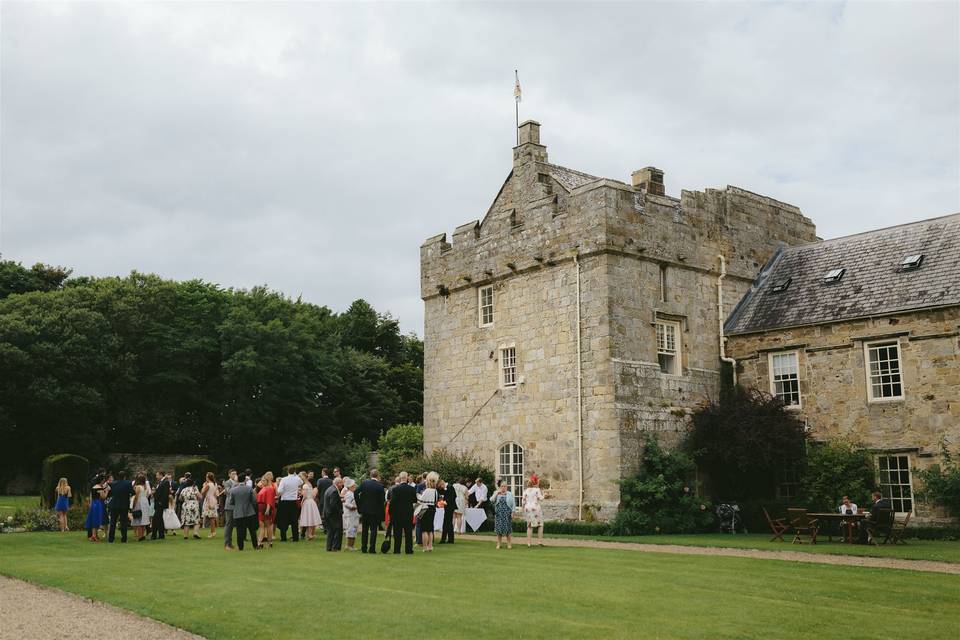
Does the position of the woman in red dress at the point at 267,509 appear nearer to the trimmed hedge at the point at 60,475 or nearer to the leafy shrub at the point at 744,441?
the trimmed hedge at the point at 60,475

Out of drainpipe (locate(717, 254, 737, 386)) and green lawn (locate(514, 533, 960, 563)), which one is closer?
green lawn (locate(514, 533, 960, 563))

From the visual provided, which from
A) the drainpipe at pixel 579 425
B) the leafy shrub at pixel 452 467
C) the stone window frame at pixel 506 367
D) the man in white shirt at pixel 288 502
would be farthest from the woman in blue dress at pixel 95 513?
the drainpipe at pixel 579 425

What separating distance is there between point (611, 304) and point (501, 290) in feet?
14.5

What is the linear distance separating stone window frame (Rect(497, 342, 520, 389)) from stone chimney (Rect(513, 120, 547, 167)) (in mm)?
5801

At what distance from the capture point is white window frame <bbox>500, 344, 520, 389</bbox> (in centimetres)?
2621

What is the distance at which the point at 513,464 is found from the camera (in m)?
25.7

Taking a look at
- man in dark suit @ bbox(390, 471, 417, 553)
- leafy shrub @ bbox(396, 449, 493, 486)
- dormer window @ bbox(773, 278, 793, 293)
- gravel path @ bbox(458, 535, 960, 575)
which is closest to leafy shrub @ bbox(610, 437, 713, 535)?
gravel path @ bbox(458, 535, 960, 575)

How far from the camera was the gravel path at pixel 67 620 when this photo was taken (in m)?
8.95

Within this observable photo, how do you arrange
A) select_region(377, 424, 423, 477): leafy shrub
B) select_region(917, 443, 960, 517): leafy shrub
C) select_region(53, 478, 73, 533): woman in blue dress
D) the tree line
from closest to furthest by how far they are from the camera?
select_region(917, 443, 960, 517): leafy shrub
select_region(53, 478, 73, 533): woman in blue dress
select_region(377, 424, 423, 477): leafy shrub
the tree line

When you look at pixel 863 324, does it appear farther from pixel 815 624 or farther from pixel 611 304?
pixel 815 624

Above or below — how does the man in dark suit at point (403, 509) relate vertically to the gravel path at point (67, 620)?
above

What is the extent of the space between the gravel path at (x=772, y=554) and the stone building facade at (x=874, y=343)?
253 inches

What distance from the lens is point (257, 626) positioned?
909 centimetres

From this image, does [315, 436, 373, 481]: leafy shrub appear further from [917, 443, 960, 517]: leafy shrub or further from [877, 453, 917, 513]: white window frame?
[917, 443, 960, 517]: leafy shrub
